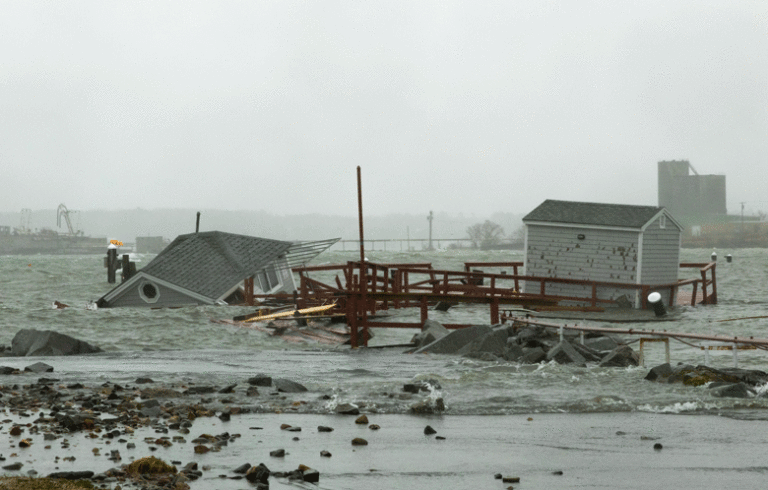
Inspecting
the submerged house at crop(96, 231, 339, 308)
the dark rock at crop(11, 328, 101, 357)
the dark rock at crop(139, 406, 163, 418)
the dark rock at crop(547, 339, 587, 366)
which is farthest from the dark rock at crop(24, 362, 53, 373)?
the submerged house at crop(96, 231, 339, 308)

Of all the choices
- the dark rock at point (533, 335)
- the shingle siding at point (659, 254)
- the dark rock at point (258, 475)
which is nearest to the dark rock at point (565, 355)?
the dark rock at point (533, 335)

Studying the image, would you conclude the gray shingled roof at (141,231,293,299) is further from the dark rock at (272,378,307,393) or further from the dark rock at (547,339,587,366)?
the dark rock at (272,378,307,393)

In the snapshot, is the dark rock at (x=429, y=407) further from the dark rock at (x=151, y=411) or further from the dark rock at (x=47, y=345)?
the dark rock at (x=47, y=345)

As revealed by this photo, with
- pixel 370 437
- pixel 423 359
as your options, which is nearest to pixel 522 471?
pixel 370 437

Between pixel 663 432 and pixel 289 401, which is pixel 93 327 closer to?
pixel 289 401

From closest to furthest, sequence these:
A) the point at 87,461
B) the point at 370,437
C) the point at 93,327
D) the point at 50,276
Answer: the point at 87,461, the point at 370,437, the point at 93,327, the point at 50,276

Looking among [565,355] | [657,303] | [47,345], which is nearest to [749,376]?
[565,355]

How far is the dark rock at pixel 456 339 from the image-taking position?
944 inches

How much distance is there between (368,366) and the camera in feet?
69.0

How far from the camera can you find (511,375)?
1814 cm

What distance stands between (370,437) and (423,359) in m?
11.8

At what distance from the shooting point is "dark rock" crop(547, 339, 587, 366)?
20078mm

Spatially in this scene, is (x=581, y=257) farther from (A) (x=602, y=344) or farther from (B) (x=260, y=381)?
(B) (x=260, y=381)

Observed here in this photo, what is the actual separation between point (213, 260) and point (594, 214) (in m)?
16.0
